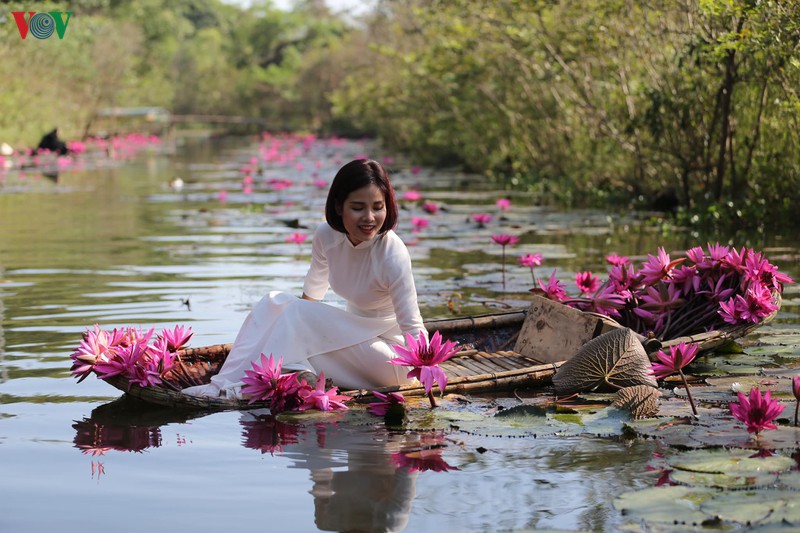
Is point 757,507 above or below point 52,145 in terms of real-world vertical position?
below

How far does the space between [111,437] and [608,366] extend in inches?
88.8

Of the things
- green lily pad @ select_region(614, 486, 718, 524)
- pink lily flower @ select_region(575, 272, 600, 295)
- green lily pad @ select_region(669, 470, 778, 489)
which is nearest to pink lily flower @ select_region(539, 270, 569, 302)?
pink lily flower @ select_region(575, 272, 600, 295)

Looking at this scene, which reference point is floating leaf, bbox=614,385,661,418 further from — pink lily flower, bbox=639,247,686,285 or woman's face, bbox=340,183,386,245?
pink lily flower, bbox=639,247,686,285

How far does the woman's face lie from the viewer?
16.9 feet

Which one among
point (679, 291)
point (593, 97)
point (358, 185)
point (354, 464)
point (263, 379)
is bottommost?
point (354, 464)

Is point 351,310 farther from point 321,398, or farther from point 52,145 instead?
point 52,145

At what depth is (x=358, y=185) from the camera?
16.9ft

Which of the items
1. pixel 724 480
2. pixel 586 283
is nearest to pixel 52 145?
pixel 586 283

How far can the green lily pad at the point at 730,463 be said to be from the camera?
3980 mm

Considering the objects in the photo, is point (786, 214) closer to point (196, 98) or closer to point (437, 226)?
point (437, 226)

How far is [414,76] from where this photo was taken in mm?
26281

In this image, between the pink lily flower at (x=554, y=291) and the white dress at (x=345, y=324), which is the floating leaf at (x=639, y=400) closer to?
the white dress at (x=345, y=324)

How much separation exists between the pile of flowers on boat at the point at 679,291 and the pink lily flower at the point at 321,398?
1934 millimetres

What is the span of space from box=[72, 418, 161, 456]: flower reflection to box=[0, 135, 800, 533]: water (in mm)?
13
